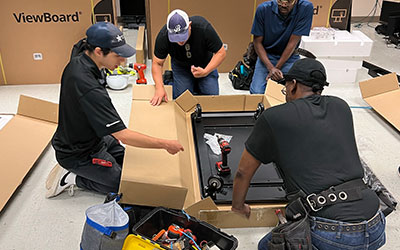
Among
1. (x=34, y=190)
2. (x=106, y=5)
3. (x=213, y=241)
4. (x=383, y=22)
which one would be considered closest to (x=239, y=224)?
(x=213, y=241)

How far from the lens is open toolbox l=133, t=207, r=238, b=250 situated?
1631 millimetres

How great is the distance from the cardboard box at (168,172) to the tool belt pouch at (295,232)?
0.46 m

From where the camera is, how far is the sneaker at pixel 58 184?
7.55 ft

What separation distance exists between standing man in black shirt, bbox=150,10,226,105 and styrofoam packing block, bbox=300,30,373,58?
1.41m

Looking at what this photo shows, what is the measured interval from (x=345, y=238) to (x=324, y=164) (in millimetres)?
306

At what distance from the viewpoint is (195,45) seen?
287cm

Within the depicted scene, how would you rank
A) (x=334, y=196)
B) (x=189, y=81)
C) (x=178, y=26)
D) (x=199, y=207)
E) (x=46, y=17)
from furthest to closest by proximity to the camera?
(x=46, y=17)
(x=189, y=81)
(x=178, y=26)
(x=199, y=207)
(x=334, y=196)

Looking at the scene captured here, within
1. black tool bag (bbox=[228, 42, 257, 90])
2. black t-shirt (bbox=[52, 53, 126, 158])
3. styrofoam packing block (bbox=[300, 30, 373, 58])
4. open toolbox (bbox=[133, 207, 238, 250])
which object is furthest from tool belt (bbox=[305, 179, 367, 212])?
styrofoam packing block (bbox=[300, 30, 373, 58])

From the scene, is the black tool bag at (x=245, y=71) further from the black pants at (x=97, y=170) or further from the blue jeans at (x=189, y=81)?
the black pants at (x=97, y=170)

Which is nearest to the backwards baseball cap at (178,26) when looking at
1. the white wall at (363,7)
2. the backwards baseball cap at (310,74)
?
the backwards baseball cap at (310,74)

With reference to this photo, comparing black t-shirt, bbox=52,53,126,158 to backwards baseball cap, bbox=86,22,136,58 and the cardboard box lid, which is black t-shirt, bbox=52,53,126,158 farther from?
the cardboard box lid

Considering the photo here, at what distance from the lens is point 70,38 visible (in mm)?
3891

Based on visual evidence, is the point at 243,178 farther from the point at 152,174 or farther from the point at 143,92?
the point at 143,92

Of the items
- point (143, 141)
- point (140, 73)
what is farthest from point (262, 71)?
point (143, 141)
